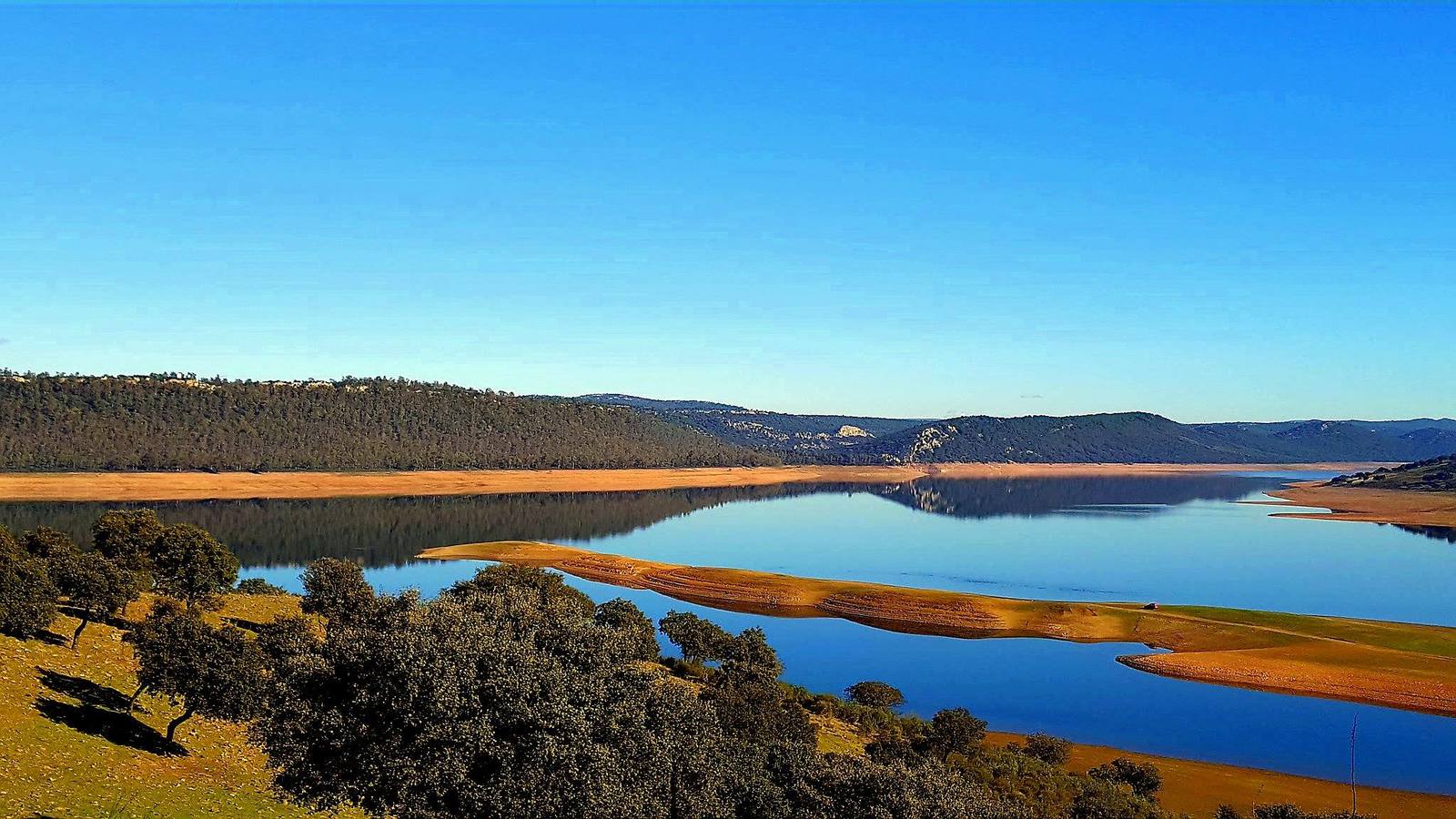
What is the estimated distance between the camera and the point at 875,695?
46.7m

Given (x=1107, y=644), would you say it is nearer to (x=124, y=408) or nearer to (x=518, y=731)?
(x=518, y=731)

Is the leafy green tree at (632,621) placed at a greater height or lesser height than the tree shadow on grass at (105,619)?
lesser

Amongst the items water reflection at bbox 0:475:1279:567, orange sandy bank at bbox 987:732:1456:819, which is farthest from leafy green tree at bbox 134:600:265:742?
water reflection at bbox 0:475:1279:567

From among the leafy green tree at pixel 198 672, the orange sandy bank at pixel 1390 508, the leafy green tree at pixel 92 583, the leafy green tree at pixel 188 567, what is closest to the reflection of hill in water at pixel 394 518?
the orange sandy bank at pixel 1390 508

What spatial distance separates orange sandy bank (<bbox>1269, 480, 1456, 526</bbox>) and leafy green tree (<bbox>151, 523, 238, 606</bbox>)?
548 ft

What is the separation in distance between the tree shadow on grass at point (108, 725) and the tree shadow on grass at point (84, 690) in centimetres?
63

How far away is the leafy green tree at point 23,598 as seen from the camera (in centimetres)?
3347

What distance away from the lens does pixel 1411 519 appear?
6181 inches

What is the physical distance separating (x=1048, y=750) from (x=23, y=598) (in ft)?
128

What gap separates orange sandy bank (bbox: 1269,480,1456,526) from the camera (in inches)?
6181

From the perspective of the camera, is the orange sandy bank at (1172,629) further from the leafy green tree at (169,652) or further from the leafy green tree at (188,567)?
the leafy green tree at (169,652)

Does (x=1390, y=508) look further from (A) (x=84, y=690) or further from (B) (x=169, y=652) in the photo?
(A) (x=84, y=690)

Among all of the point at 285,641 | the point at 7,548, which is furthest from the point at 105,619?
the point at 285,641

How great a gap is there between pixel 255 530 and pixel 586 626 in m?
107
